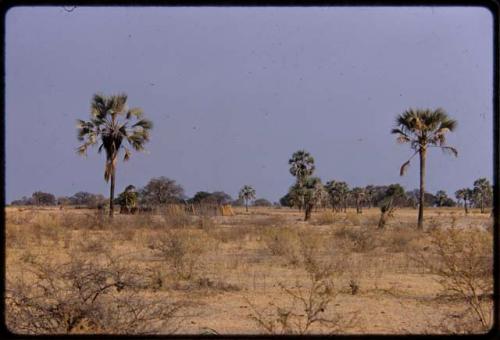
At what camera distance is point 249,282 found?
10758 millimetres

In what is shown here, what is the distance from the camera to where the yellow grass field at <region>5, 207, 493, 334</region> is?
248 inches

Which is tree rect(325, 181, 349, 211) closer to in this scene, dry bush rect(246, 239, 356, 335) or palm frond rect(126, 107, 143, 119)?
palm frond rect(126, 107, 143, 119)

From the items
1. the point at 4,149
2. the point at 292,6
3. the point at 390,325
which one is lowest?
the point at 390,325

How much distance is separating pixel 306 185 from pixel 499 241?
1297 inches

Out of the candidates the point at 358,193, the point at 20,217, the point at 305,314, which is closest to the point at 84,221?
the point at 20,217

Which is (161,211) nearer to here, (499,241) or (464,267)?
(464,267)

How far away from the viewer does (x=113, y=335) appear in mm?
5832

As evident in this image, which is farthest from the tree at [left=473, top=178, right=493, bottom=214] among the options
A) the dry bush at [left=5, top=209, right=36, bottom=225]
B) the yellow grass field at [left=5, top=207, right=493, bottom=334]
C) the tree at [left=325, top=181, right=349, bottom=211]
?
the tree at [left=325, top=181, right=349, bottom=211]

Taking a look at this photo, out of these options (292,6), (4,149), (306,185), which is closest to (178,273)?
(4,149)

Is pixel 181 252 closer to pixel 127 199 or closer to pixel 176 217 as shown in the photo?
pixel 176 217

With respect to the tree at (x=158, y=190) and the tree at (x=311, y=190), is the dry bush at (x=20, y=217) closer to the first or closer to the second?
the tree at (x=158, y=190)

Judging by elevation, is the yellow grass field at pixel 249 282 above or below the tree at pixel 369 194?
below

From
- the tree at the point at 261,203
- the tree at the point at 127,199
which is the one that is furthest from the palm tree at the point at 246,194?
the tree at the point at 127,199

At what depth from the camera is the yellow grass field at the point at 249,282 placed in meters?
6.30
